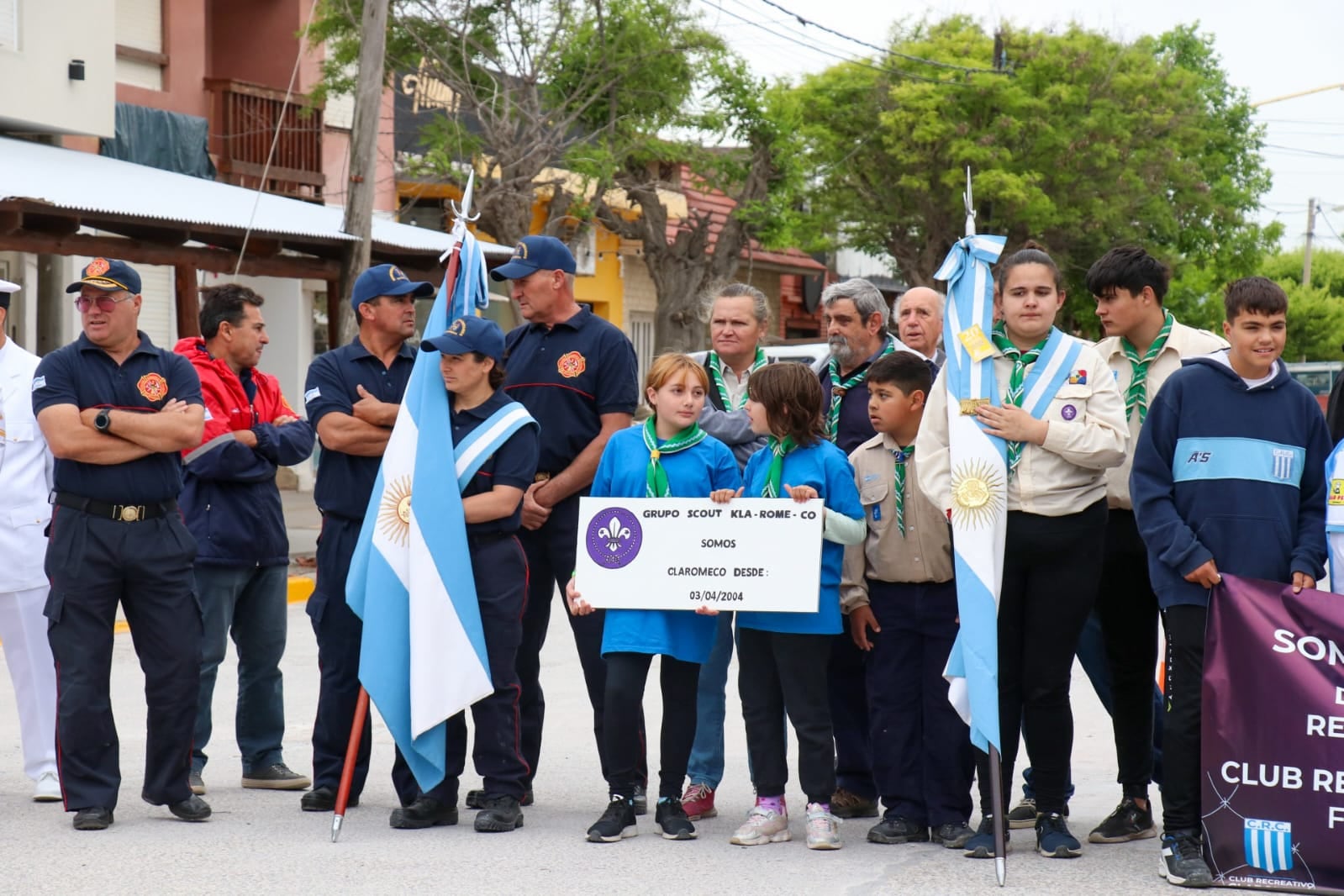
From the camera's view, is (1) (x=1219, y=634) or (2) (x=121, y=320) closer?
(1) (x=1219, y=634)

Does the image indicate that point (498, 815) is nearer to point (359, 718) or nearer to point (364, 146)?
point (359, 718)

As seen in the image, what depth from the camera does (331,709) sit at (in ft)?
20.6

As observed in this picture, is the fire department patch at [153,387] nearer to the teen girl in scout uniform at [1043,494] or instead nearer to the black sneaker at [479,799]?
the black sneaker at [479,799]

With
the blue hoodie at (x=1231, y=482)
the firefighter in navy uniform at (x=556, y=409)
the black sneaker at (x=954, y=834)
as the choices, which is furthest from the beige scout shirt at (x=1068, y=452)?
the firefighter in navy uniform at (x=556, y=409)

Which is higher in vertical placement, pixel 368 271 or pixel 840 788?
pixel 368 271

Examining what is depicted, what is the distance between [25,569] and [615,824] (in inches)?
103

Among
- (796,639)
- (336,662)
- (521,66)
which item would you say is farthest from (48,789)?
(521,66)

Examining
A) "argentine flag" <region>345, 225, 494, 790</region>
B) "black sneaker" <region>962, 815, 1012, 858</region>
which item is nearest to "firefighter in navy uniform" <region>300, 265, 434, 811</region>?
"argentine flag" <region>345, 225, 494, 790</region>

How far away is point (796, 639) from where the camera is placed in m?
5.76

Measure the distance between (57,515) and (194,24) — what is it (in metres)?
15.4

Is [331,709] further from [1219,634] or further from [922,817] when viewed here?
[1219,634]

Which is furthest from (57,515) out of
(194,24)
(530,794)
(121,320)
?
(194,24)

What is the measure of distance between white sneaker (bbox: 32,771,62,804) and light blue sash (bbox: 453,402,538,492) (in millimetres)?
2063

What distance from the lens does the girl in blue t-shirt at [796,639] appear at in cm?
573
